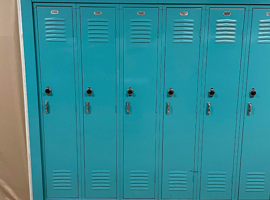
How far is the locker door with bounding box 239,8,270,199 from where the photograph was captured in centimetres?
244

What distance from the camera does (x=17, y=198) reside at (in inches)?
109

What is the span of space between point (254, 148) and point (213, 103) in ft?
2.39

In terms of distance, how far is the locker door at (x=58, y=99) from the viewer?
7.97 feet

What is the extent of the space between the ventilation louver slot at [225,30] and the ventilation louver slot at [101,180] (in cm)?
200

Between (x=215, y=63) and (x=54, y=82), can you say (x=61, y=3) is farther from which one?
(x=215, y=63)

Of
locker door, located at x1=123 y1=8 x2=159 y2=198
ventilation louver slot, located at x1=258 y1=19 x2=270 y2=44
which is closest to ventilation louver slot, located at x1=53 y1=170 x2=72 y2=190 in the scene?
locker door, located at x1=123 y1=8 x2=159 y2=198

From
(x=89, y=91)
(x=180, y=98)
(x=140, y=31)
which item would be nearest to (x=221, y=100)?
(x=180, y=98)

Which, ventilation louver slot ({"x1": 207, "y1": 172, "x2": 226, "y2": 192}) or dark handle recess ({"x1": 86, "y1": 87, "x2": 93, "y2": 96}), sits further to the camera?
ventilation louver slot ({"x1": 207, "y1": 172, "x2": 226, "y2": 192})

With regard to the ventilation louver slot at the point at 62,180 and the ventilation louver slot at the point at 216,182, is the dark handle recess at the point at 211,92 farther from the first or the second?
the ventilation louver slot at the point at 62,180

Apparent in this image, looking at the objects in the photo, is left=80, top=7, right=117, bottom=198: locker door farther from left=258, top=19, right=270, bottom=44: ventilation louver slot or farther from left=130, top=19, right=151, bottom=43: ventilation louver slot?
left=258, top=19, right=270, bottom=44: ventilation louver slot

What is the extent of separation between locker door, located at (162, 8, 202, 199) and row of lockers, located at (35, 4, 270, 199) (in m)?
0.01

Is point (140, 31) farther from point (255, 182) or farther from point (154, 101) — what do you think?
point (255, 182)

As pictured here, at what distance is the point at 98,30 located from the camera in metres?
2.44

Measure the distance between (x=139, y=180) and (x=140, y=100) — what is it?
3.19 ft
